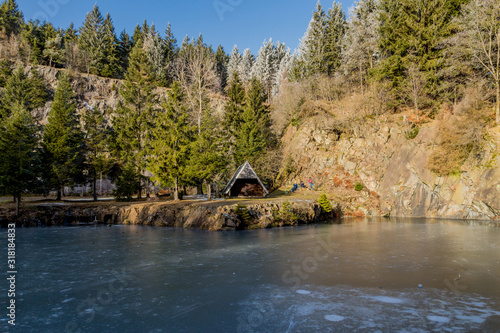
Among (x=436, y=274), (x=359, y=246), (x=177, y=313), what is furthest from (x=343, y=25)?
(x=177, y=313)

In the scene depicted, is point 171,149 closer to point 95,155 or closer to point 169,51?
point 95,155

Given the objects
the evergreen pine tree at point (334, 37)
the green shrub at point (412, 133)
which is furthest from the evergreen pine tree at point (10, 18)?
the green shrub at point (412, 133)

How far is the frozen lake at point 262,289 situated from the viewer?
476 centimetres

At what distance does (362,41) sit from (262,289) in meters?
44.9

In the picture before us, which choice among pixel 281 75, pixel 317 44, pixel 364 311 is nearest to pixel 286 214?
pixel 364 311

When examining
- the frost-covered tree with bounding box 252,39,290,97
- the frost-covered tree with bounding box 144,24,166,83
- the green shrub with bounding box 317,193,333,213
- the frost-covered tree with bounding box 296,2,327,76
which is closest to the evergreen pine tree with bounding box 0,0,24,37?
the frost-covered tree with bounding box 144,24,166,83

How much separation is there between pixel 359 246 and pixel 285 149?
29233 millimetres

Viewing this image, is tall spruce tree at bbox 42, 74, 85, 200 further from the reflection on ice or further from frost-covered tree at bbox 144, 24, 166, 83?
frost-covered tree at bbox 144, 24, 166, 83

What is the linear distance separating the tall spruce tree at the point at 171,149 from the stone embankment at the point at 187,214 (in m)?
4.15

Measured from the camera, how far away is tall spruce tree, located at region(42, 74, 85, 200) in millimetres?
28312

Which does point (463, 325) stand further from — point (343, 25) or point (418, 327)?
point (343, 25)

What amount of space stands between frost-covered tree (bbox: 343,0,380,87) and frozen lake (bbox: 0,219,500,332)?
35.5m

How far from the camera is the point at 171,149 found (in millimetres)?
27281

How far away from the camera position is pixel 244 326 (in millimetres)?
4641
